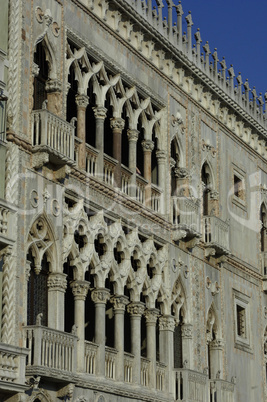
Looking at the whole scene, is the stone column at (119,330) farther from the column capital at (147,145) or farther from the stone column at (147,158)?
the column capital at (147,145)

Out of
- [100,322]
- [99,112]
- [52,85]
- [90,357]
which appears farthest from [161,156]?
[90,357]

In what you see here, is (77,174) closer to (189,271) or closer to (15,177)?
(15,177)

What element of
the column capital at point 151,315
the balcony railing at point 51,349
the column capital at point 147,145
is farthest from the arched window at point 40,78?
the column capital at point 151,315

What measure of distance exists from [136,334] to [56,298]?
333 cm

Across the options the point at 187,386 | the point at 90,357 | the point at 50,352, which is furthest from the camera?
the point at 187,386

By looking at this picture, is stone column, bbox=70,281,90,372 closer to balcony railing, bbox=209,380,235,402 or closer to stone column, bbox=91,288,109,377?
stone column, bbox=91,288,109,377

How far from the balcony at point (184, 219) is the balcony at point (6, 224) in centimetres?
723

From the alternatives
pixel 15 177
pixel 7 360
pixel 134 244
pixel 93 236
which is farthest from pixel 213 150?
pixel 7 360

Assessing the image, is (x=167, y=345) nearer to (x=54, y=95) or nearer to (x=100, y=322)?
(x=100, y=322)

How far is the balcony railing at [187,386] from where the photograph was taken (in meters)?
21.9

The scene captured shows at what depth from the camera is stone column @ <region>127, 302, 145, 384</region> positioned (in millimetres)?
20375

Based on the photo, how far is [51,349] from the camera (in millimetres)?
17156

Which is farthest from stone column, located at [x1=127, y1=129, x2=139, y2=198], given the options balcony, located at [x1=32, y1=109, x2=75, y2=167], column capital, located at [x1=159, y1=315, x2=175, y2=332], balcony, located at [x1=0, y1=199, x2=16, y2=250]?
balcony, located at [x1=0, y1=199, x2=16, y2=250]

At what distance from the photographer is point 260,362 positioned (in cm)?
2720
